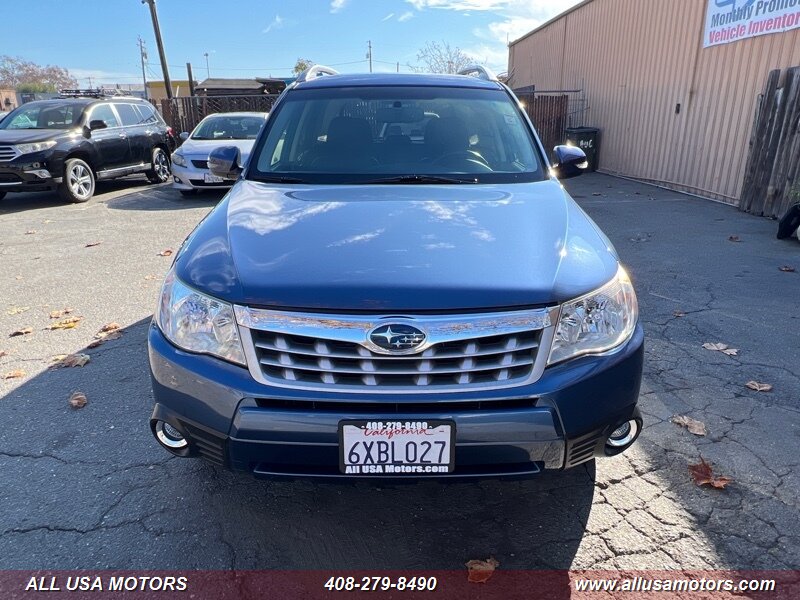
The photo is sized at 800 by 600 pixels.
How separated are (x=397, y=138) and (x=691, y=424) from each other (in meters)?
2.24

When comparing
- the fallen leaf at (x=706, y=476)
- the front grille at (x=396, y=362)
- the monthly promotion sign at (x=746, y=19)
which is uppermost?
the monthly promotion sign at (x=746, y=19)

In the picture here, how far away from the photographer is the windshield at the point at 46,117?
10.2 meters

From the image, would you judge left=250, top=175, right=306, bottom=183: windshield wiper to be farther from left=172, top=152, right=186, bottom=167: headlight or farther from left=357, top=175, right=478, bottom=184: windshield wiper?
left=172, top=152, right=186, bottom=167: headlight

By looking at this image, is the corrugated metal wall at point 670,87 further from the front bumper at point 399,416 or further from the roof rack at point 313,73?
the front bumper at point 399,416

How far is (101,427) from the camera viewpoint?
3.01 m

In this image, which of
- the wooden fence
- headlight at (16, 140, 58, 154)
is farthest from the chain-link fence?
the wooden fence

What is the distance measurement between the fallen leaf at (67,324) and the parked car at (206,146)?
16.8 ft

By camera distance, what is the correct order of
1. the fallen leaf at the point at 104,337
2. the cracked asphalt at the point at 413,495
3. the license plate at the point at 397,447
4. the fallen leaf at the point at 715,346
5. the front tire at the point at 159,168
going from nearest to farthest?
the license plate at the point at 397,447 → the cracked asphalt at the point at 413,495 → the fallen leaf at the point at 715,346 → the fallen leaf at the point at 104,337 → the front tire at the point at 159,168

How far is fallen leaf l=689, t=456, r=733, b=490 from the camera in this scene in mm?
2521

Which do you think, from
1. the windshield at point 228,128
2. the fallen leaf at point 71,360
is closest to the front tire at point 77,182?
the windshield at point 228,128

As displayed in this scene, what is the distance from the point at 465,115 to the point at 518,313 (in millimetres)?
1958

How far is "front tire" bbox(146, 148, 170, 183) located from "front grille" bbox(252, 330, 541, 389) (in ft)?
38.1

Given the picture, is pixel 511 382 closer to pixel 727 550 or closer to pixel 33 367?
pixel 727 550

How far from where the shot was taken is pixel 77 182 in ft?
32.9
